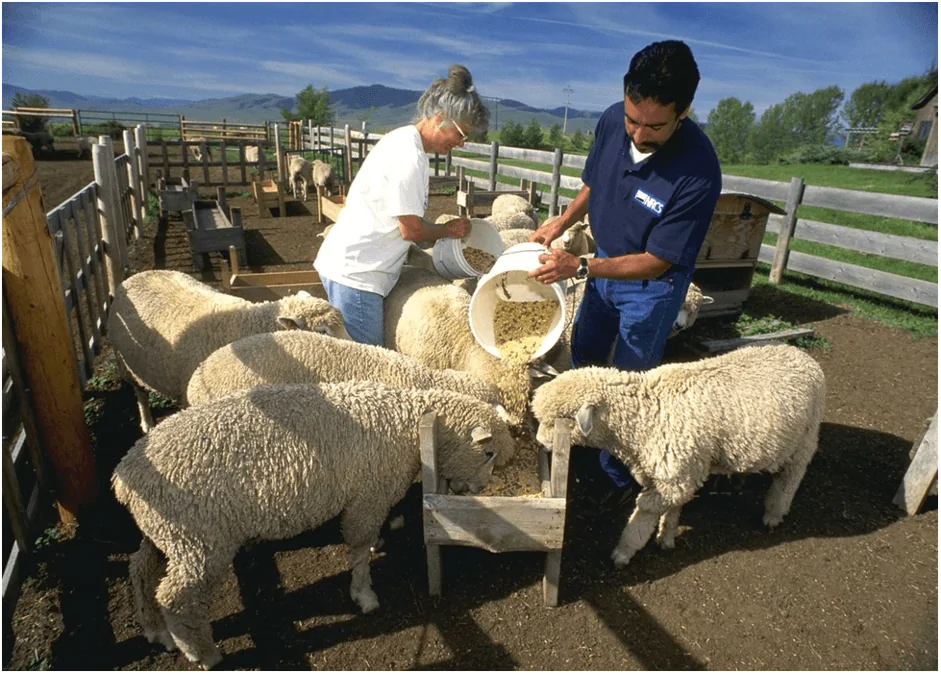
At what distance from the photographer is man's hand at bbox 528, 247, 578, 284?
328 centimetres

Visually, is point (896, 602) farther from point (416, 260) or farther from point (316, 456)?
point (416, 260)

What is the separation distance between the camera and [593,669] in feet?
9.67

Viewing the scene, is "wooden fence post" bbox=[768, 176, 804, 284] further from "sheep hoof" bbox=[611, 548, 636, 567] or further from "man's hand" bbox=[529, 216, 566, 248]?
"sheep hoof" bbox=[611, 548, 636, 567]

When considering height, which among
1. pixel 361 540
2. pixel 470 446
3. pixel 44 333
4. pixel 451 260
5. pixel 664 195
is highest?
pixel 664 195

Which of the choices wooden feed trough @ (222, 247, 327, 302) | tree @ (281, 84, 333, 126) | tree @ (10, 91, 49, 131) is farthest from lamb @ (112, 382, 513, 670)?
tree @ (281, 84, 333, 126)

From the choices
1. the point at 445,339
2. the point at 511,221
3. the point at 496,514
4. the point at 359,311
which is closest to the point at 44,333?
the point at 359,311

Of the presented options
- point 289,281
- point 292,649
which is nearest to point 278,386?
point 292,649

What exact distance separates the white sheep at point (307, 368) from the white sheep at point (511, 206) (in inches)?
238

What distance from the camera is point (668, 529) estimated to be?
3.77 metres

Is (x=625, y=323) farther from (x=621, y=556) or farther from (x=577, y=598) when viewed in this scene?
(x=577, y=598)

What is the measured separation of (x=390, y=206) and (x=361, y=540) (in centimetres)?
208

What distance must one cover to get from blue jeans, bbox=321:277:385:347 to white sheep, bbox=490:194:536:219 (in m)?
5.64

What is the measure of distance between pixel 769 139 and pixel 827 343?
83.4 meters

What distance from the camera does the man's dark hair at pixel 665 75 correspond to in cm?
288
